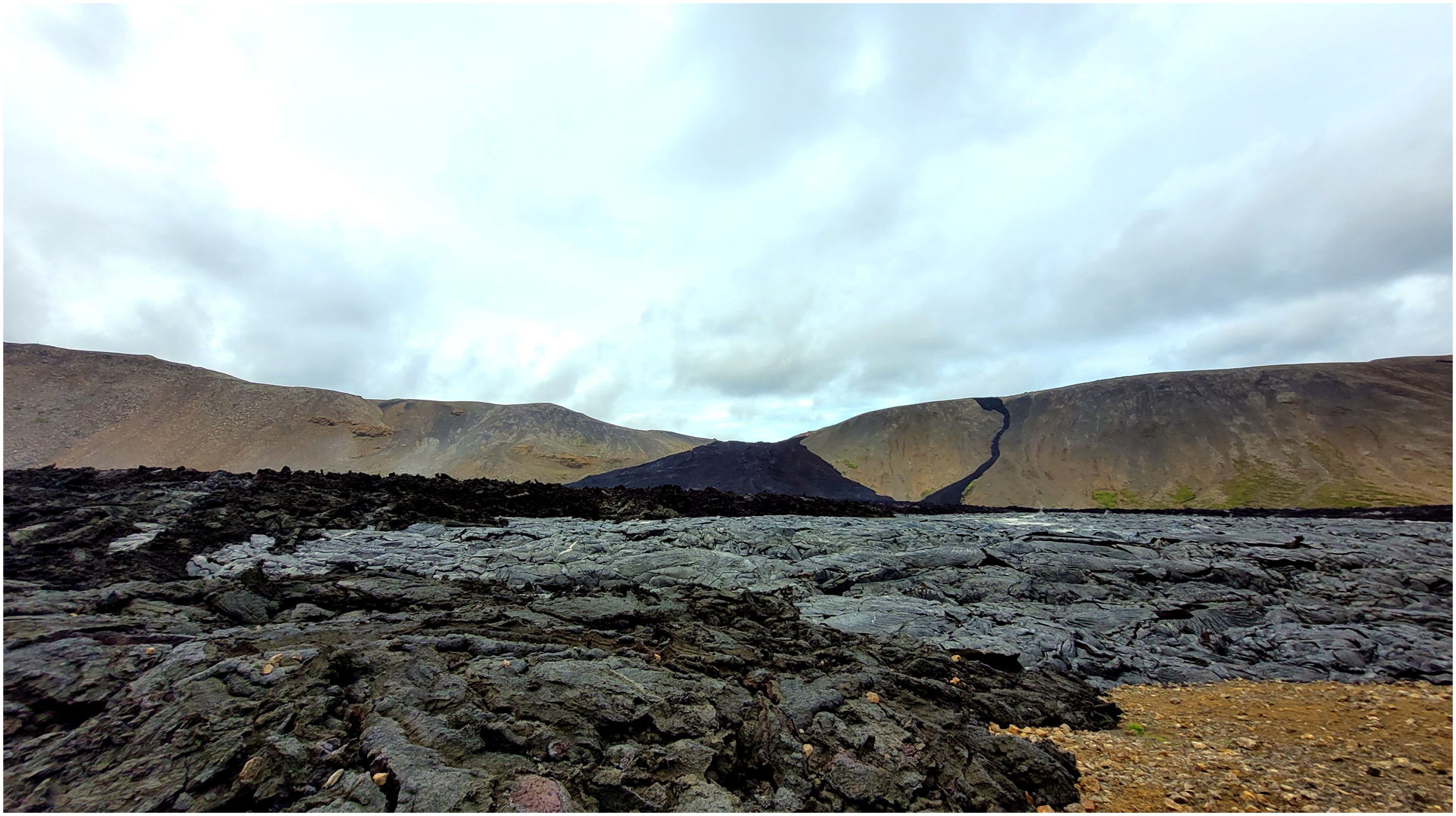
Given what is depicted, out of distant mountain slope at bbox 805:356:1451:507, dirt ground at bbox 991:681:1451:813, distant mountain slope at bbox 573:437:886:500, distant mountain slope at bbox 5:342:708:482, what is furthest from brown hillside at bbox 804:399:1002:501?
dirt ground at bbox 991:681:1451:813

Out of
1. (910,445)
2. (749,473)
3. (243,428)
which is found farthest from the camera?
(243,428)

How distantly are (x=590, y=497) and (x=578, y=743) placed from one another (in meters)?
14.4

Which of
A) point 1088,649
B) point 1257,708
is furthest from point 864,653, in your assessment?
point 1257,708

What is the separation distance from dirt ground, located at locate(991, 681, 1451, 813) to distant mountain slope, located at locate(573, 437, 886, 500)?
121 feet

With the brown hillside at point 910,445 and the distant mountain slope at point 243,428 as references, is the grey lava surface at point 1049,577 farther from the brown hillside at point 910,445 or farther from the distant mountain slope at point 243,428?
the distant mountain slope at point 243,428

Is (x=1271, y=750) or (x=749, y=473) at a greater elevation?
(x=749, y=473)

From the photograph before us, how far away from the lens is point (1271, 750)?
17.0ft

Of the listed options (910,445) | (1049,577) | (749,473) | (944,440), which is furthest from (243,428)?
(1049,577)

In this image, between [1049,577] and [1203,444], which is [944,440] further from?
[1049,577]

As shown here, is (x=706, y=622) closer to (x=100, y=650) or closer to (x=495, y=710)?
(x=495, y=710)

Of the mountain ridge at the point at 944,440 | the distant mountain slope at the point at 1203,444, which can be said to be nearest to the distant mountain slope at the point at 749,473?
the mountain ridge at the point at 944,440

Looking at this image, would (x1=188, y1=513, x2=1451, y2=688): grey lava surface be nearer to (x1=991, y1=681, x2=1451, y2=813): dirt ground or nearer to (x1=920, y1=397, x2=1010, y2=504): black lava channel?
(x1=991, y1=681, x2=1451, y2=813): dirt ground

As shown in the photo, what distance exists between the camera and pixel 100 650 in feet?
17.9

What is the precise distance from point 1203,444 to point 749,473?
131ft
